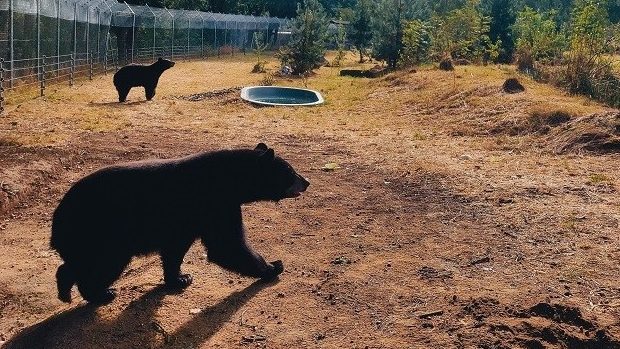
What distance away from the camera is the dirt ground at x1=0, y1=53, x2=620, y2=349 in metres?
4.65

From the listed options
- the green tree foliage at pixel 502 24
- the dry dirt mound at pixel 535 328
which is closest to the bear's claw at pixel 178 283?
the dry dirt mound at pixel 535 328

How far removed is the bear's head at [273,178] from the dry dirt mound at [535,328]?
1.83 m

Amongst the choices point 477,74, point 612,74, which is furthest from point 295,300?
point 477,74

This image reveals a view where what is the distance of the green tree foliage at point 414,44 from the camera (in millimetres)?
25062

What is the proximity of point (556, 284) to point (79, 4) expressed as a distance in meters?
18.6

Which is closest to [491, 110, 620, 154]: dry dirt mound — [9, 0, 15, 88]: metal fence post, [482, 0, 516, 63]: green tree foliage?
[9, 0, 15, 88]: metal fence post

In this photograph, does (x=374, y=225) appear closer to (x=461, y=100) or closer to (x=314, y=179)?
(x=314, y=179)

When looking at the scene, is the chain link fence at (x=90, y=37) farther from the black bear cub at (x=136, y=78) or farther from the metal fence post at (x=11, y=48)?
the black bear cub at (x=136, y=78)

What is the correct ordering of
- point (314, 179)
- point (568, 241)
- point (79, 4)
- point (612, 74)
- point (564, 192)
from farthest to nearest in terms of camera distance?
point (79, 4) < point (612, 74) < point (314, 179) < point (564, 192) < point (568, 241)

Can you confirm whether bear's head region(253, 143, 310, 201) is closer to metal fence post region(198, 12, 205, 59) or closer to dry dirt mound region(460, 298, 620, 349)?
dry dirt mound region(460, 298, 620, 349)

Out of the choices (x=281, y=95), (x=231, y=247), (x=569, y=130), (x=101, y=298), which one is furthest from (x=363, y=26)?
(x=101, y=298)

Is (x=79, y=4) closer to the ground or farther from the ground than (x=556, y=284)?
farther from the ground

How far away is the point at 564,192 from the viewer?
25.9ft

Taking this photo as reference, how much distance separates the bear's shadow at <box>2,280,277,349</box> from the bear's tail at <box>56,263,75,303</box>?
13cm
